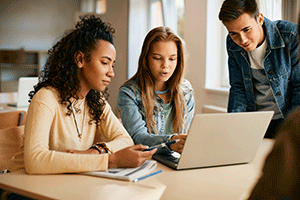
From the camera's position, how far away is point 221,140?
1.14 meters

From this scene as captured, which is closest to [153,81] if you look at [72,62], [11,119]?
[72,62]

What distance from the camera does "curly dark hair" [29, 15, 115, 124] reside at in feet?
4.39

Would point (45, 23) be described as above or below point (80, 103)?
above

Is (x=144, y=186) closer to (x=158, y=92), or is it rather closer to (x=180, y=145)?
(x=180, y=145)

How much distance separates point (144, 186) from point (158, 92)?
79 cm

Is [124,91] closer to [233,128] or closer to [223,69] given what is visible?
[233,128]

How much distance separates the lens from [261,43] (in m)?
1.81

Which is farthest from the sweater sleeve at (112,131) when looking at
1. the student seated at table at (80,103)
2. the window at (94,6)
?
the window at (94,6)

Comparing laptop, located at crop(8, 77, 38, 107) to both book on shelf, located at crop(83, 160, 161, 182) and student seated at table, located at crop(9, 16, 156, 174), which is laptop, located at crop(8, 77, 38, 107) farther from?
book on shelf, located at crop(83, 160, 161, 182)

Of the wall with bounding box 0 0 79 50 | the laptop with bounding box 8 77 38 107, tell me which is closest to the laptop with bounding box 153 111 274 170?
the laptop with bounding box 8 77 38 107

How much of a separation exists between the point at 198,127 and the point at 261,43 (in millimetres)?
968

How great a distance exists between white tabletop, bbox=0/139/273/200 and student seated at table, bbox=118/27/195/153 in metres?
0.50

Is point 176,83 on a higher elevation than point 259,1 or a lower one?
lower

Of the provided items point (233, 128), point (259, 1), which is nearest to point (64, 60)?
point (233, 128)
